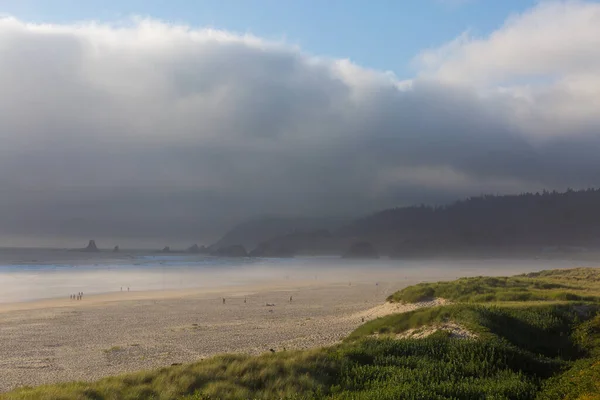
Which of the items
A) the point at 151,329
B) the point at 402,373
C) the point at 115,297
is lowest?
the point at 115,297

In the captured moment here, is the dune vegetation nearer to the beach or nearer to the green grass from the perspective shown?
the beach

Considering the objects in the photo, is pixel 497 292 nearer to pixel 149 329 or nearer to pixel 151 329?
pixel 151 329

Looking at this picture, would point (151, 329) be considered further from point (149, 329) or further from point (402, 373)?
point (402, 373)

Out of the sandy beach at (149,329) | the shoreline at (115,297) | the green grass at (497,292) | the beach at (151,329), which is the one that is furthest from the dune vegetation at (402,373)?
the shoreline at (115,297)

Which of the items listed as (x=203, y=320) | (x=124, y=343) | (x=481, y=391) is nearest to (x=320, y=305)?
(x=203, y=320)

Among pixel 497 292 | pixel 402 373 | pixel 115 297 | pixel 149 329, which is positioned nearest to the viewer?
pixel 402 373

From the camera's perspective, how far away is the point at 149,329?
3606cm

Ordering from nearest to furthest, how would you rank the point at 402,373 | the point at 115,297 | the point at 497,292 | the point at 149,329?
1. the point at 402,373
2. the point at 497,292
3. the point at 149,329
4. the point at 115,297

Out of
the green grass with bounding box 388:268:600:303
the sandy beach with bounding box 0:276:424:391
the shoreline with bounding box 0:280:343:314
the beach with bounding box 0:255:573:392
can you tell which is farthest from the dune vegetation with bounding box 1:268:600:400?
the shoreline with bounding box 0:280:343:314

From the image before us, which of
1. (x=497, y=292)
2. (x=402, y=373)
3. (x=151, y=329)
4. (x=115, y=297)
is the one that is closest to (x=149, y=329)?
(x=151, y=329)

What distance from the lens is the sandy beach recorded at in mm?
24641

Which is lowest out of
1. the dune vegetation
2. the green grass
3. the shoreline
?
the shoreline

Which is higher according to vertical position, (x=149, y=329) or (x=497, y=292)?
Result: (x=497, y=292)

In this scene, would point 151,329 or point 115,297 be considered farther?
point 115,297
